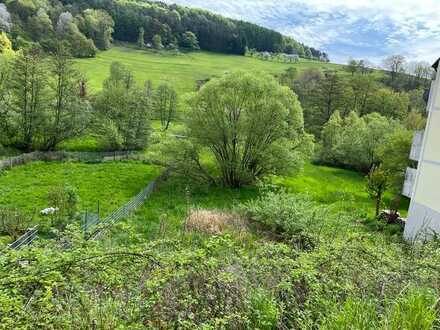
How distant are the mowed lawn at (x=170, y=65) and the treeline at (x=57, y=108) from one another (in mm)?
18322

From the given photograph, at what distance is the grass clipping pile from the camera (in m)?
12.8

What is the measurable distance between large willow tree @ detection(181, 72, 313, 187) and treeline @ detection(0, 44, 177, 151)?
11.5 metres

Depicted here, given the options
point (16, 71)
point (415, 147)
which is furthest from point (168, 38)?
point (415, 147)

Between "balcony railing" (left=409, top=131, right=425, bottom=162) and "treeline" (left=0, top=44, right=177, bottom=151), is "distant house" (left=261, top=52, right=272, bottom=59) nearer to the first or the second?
"treeline" (left=0, top=44, right=177, bottom=151)

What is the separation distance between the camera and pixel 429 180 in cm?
1330

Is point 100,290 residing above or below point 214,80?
below

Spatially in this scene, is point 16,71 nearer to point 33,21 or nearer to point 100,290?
point 100,290

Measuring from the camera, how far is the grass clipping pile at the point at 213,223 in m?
12.8

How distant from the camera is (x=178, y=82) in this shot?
212ft

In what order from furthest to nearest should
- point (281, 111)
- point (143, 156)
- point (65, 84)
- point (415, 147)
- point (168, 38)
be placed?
point (168, 38), point (143, 156), point (65, 84), point (281, 111), point (415, 147)

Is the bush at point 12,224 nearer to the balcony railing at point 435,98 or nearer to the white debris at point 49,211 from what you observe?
the white debris at point 49,211

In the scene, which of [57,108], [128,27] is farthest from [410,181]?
[128,27]

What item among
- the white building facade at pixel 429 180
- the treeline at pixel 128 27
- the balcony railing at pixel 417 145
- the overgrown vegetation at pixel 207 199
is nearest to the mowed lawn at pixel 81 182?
the overgrown vegetation at pixel 207 199

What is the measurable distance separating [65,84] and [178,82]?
36.9 meters
